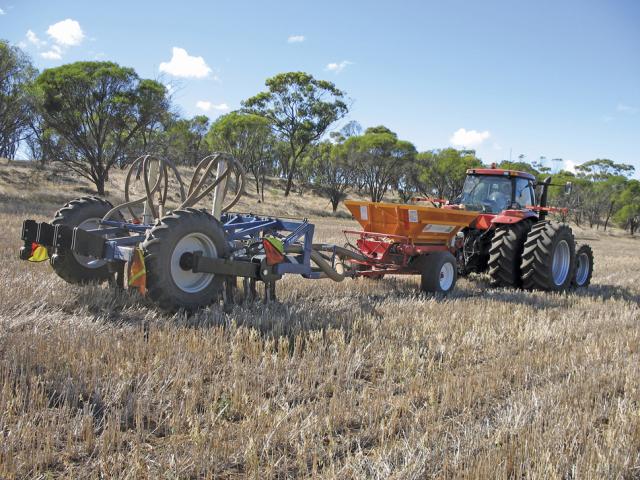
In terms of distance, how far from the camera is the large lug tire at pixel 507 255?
7.34 m

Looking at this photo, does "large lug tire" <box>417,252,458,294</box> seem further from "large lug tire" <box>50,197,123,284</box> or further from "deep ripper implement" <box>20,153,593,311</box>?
"large lug tire" <box>50,197,123,284</box>

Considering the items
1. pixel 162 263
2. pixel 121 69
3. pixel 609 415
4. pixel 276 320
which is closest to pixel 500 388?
pixel 609 415

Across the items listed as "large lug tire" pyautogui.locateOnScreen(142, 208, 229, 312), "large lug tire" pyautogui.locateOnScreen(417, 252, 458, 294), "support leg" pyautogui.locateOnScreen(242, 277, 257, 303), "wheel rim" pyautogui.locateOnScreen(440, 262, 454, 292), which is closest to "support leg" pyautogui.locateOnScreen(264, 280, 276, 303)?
"support leg" pyautogui.locateOnScreen(242, 277, 257, 303)

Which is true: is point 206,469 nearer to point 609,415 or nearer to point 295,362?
point 295,362

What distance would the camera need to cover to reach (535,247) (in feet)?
23.5

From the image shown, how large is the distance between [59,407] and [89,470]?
572 mm

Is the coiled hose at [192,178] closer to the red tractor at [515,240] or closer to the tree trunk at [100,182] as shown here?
the red tractor at [515,240]

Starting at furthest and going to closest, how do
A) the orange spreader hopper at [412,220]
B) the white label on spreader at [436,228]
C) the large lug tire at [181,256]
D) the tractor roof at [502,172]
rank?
the tractor roof at [502,172]
the white label on spreader at [436,228]
the orange spreader hopper at [412,220]
the large lug tire at [181,256]

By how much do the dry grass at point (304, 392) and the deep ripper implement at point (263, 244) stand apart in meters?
0.33

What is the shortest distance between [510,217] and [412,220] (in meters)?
2.05

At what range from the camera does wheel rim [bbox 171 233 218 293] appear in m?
4.42

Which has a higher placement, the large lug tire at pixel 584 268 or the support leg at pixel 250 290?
the large lug tire at pixel 584 268

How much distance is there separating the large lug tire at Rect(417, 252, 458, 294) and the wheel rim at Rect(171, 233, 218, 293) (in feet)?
9.61

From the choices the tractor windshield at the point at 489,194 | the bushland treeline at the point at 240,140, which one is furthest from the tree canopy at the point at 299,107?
the tractor windshield at the point at 489,194
